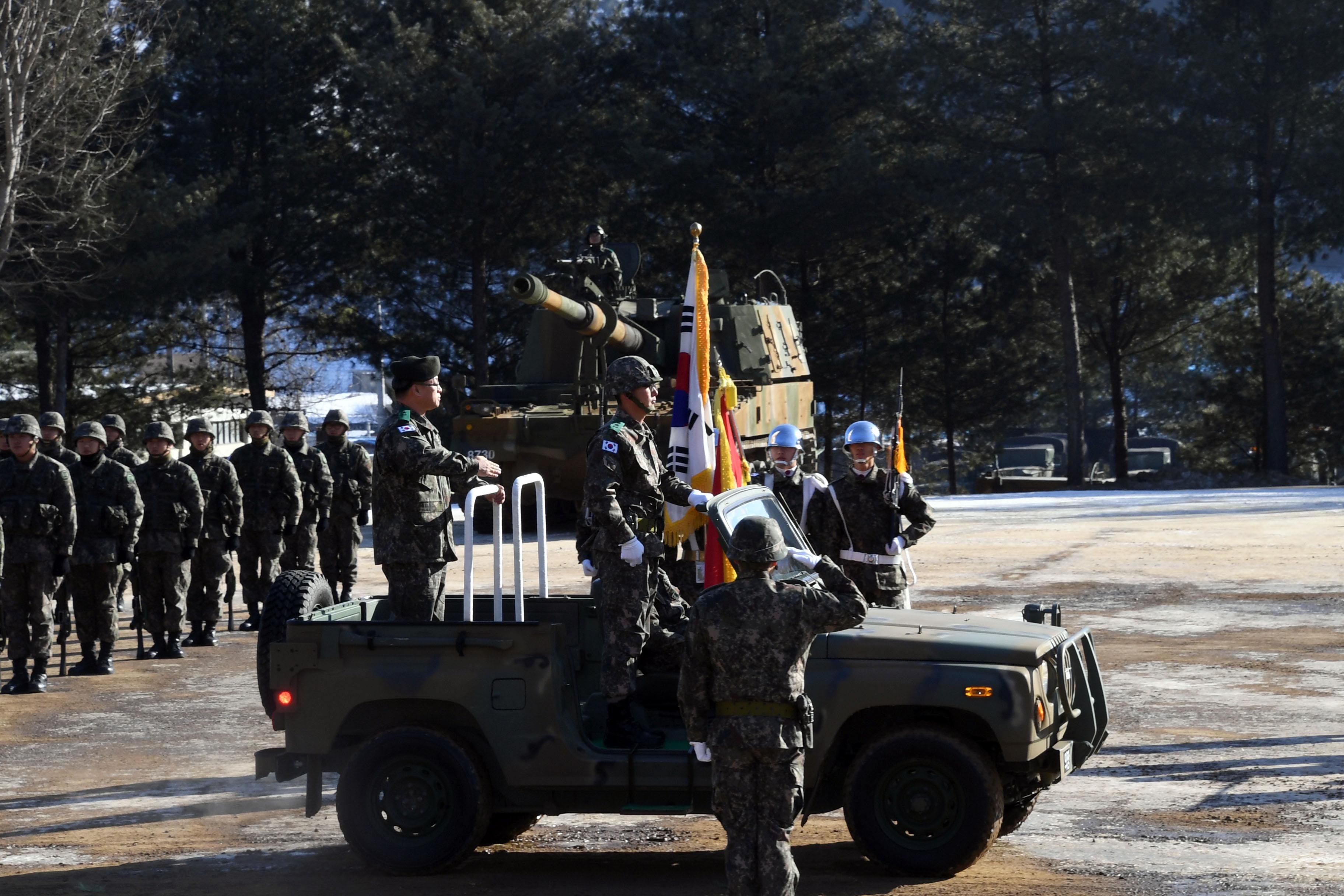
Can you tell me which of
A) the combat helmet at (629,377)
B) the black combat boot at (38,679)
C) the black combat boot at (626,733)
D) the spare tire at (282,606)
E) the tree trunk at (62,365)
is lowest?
the black combat boot at (38,679)

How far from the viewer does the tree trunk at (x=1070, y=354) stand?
38.1 metres

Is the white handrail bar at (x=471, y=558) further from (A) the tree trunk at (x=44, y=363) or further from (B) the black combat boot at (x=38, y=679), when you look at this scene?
(A) the tree trunk at (x=44, y=363)

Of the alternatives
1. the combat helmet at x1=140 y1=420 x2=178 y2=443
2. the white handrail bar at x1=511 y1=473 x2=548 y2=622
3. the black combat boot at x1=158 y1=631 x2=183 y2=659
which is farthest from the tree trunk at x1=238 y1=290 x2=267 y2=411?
the white handrail bar at x1=511 y1=473 x2=548 y2=622

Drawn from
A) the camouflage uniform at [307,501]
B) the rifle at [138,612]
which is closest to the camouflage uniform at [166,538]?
the rifle at [138,612]

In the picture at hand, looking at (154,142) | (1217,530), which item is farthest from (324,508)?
(154,142)

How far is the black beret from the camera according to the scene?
8109 millimetres

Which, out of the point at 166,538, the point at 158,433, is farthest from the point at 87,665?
the point at 158,433

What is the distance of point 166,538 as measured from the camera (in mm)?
13242

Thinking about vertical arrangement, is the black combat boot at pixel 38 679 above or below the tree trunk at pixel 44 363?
below

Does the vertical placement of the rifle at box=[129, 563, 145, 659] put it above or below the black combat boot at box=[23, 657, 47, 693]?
above

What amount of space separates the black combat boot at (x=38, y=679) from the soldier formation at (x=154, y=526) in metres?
0.01

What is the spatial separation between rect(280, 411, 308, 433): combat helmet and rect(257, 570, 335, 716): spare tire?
23.4ft

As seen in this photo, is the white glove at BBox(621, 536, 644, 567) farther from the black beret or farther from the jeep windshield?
the black beret

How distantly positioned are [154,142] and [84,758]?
29884 millimetres
